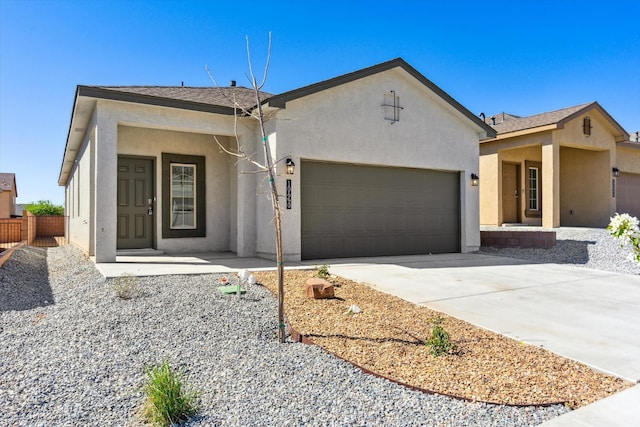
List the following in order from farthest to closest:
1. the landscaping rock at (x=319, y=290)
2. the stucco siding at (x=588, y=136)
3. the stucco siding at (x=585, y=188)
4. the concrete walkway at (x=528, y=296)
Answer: the stucco siding at (x=585, y=188), the stucco siding at (x=588, y=136), the landscaping rock at (x=319, y=290), the concrete walkway at (x=528, y=296)

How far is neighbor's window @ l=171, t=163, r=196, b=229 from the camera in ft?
33.7

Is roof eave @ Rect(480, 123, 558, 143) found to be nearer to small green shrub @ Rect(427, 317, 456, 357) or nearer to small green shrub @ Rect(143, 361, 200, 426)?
small green shrub @ Rect(427, 317, 456, 357)

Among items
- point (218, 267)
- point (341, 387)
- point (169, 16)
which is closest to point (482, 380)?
point (341, 387)

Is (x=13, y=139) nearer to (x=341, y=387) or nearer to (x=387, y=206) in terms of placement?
(x=387, y=206)

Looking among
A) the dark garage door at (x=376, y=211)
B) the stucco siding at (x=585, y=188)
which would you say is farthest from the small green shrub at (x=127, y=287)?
the stucco siding at (x=585, y=188)

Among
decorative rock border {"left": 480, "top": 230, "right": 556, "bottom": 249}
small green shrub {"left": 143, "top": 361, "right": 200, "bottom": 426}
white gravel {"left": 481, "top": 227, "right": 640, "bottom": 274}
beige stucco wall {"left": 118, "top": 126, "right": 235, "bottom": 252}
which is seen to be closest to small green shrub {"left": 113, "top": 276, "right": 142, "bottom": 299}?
small green shrub {"left": 143, "top": 361, "right": 200, "bottom": 426}

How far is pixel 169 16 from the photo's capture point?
32.8 feet

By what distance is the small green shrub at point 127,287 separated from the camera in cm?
515

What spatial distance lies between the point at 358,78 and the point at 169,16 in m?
4.90

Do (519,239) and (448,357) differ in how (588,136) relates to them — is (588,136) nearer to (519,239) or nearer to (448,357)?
(519,239)

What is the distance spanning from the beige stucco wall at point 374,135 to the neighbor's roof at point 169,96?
1.37 meters

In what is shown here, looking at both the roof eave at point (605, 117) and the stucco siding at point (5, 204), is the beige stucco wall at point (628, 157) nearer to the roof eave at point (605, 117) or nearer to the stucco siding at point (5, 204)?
the roof eave at point (605, 117)

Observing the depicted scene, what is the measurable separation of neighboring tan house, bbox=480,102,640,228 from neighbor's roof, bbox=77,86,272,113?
9.93 meters

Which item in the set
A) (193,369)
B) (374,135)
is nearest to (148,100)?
(374,135)
